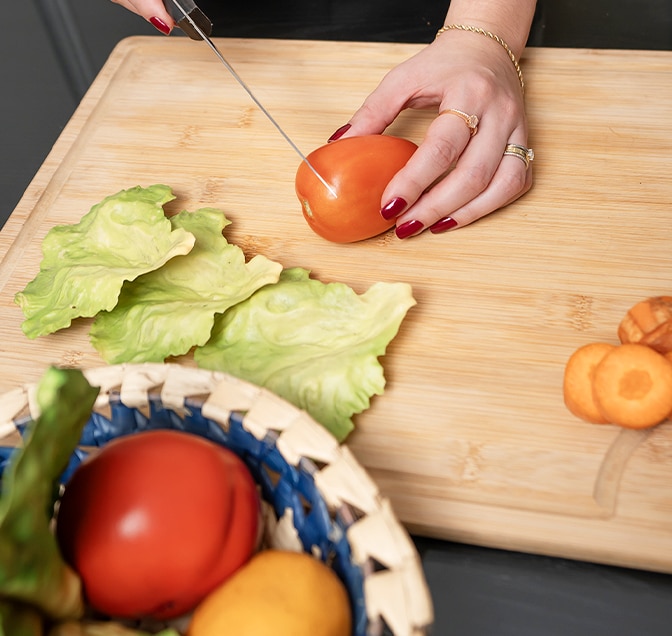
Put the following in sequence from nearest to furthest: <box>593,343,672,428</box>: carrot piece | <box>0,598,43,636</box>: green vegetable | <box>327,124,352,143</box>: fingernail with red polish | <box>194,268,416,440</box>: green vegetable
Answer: <box>0,598,43,636</box>: green vegetable → <box>593,343,672,428</box>: carrot piece → <box>194,268,416,440</box>: green vegetable → <box>327,124,352,143</box>: fingernail with red polish

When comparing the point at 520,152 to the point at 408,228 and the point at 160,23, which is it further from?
the point at 160,23

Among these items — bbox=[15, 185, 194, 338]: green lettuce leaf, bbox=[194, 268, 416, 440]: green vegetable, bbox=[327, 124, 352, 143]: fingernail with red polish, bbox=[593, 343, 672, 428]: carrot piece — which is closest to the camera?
bbox=[593, 343, 672, 428]: carrot piece

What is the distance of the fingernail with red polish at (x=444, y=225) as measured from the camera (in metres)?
1.20

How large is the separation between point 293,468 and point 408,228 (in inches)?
19.3

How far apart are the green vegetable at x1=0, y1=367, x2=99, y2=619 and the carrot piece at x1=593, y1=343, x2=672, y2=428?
57cm

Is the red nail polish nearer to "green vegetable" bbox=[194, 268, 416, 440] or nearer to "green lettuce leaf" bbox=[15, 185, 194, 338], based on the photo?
"green lettuce leaf" bbox=[15, 185, 194, 338]

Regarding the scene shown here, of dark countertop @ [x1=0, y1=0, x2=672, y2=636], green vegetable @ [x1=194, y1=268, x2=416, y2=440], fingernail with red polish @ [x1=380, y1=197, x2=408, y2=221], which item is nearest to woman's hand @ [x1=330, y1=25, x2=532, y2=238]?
fingernail with red polish @ [x1=380, y1=197, x2=408, y2=221]

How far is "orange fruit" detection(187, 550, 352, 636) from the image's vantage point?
0.69 m

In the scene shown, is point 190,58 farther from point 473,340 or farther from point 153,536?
point 153,536

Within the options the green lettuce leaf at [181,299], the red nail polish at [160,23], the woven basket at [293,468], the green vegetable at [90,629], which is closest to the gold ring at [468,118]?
the green lettuce leaf at [181,299]

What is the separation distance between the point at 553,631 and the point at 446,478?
0.66 feet

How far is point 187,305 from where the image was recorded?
1.15m

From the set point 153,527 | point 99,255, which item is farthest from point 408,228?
point 153,527

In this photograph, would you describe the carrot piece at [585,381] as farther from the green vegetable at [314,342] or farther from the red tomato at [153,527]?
the red tomato at [153,527]
